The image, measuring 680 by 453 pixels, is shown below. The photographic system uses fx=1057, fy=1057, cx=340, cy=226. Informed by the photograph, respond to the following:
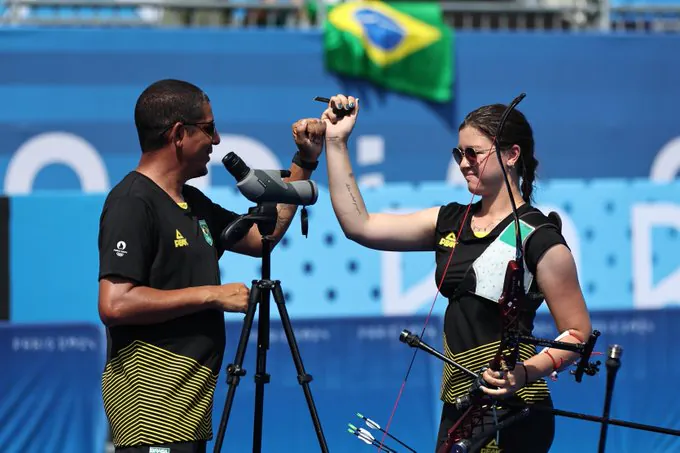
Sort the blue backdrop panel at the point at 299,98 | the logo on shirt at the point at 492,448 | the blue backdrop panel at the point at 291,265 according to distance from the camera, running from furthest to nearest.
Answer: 1. the blue backdrop panel at the point at 299,98
2. the blue backdrop panel at the point at 291,265
3. the logo on shirt at the point at 492,448

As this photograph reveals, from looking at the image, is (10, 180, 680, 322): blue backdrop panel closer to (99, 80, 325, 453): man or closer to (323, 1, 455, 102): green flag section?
(323, 1, 455, 102): green flag section

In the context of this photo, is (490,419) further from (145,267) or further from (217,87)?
(217,87)

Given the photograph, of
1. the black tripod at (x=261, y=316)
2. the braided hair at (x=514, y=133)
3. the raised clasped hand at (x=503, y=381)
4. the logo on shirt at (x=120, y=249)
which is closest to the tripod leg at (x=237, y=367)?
the black tripod at (x=261, y=316)

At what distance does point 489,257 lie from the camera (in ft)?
10.8

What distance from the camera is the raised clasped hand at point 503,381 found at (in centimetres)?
297

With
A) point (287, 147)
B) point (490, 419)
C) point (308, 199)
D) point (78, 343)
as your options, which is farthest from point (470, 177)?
point (287, 147)

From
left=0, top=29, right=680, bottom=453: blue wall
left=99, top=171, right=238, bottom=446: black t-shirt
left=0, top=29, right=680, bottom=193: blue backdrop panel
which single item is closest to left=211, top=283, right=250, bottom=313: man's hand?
left=99, top=171, right=238, bottom=446: black t-shirt

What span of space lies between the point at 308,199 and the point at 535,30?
250 inches

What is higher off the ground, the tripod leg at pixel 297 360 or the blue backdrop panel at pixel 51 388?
the tripod leg at pixel 297 360

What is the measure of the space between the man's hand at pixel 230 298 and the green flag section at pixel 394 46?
18.7ft

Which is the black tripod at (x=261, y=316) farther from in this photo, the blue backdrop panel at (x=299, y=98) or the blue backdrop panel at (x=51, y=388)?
the blue backdrop panel at (x=299, y=98)

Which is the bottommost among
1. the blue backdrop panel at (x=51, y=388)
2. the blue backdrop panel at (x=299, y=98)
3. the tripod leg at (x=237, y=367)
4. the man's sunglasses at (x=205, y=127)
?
the blue backdrop panel at (x=51, y=388)

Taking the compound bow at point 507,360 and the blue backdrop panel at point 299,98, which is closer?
the compound bow at point 507,360

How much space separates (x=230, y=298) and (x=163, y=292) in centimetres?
20
